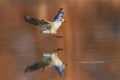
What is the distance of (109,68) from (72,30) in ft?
0.88

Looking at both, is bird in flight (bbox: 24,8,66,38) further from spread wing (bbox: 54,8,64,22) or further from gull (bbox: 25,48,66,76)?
gull (bbox: 25,48,66,76)

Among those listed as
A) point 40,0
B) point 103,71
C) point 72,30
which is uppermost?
point 40,0

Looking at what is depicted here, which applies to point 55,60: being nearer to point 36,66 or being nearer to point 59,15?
point 36,66

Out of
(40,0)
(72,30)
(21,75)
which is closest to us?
(21,75)

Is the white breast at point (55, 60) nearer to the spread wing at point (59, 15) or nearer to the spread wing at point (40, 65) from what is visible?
the spread wing at point (40, 65)

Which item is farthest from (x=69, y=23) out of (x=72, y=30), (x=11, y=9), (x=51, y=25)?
(x=11, y=9)

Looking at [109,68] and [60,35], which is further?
[60,35]

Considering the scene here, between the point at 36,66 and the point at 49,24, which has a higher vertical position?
the point at 49,24

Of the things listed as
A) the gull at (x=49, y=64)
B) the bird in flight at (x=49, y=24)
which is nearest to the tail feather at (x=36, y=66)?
the gull at (x=49, y=64)

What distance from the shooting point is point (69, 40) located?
114 centimetres

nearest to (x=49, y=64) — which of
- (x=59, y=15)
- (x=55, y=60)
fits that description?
(x=55, y=60)

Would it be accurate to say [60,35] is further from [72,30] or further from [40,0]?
[40,0]

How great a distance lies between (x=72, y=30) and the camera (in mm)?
1211

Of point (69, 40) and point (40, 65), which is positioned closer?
point (40, 65)
